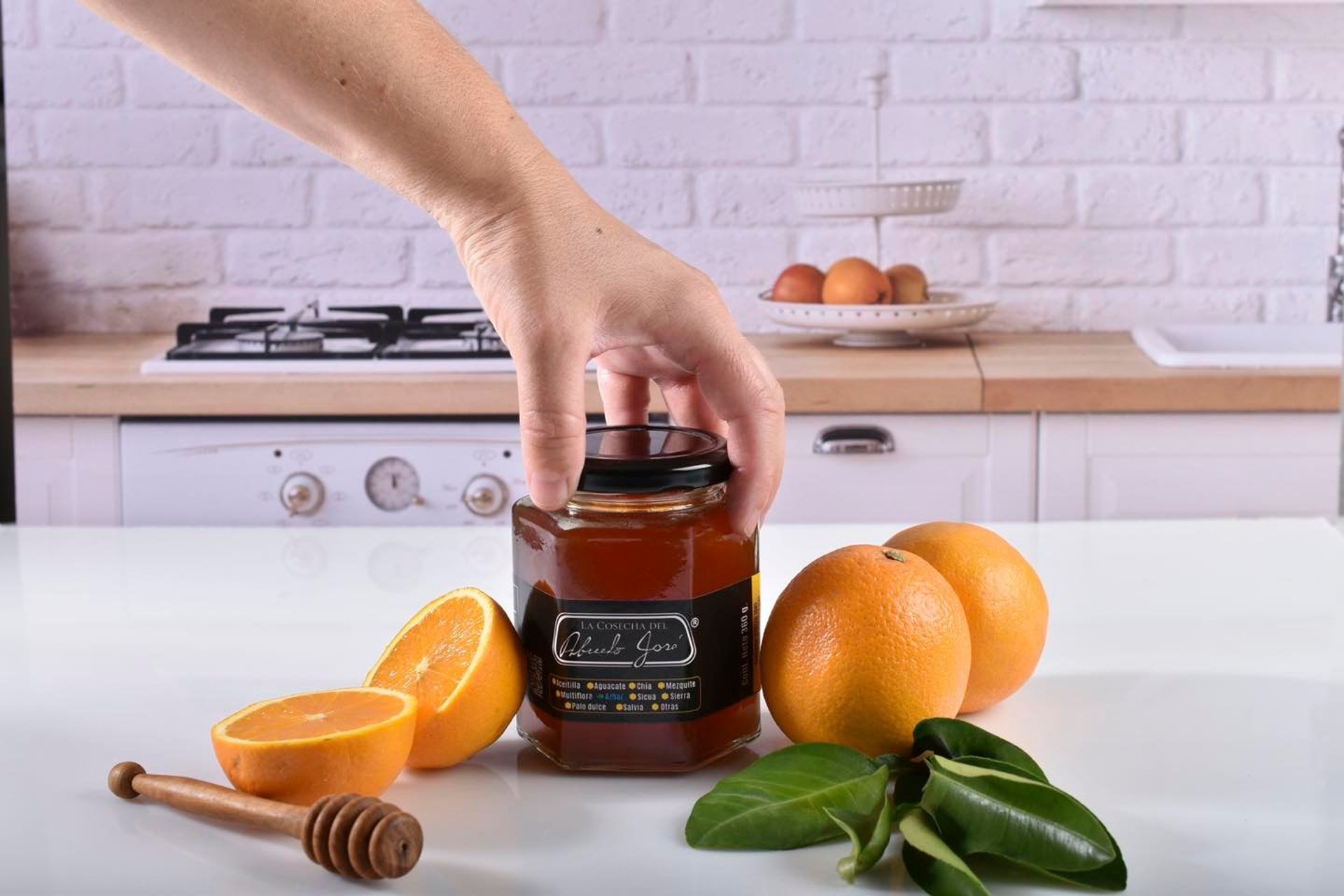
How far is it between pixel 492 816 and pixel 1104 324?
2.21 m

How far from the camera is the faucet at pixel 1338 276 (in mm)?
2574

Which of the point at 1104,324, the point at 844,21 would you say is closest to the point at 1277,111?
the point at 1104,324

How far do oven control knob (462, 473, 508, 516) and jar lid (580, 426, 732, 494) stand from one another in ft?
4.54

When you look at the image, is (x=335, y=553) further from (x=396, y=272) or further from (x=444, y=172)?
(x=396, y=272)

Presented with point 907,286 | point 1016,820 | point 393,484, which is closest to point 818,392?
point 907,286

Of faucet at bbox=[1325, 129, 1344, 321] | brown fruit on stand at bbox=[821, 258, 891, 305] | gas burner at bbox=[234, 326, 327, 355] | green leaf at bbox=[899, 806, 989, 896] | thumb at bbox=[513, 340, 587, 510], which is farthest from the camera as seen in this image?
faucet at bbox=[1325, 129, 1344, 321]

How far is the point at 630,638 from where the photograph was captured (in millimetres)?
748

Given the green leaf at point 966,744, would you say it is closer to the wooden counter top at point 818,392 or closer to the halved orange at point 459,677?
the halved orange at point 459,677

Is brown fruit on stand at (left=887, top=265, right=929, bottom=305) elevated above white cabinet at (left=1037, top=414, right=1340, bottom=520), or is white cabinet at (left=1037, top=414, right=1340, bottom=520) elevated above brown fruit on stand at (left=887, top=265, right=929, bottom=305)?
brown fruit on stand at (left=887, top=265, right=929, bottom=305)

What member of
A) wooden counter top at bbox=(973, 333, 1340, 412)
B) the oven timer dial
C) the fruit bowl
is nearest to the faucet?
wooden counter top at bbox=(973, 333, 1340, 412)

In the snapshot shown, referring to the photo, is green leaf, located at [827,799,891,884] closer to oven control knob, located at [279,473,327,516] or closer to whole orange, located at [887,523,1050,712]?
whole orange, located at [887,523,1050,712]

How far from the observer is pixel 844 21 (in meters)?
2.67

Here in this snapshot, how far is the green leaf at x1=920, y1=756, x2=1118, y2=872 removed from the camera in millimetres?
629

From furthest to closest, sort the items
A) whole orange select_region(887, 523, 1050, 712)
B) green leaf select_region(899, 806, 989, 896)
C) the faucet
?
1. the faucet
2. whole orange select_region(887, 523, 1050, 712)
3. green leaf select_region(899, 806, 989, 896)
